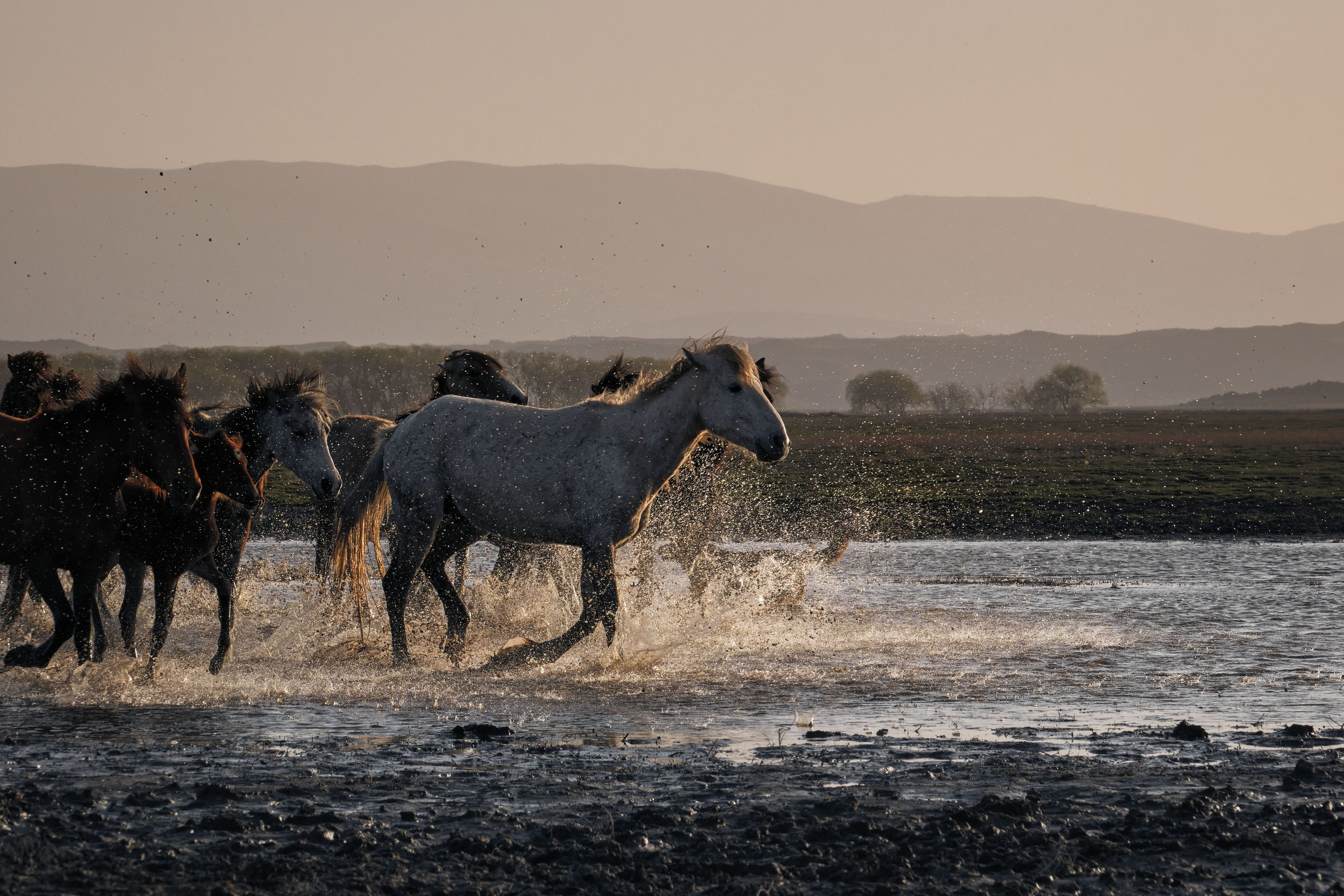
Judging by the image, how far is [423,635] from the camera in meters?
11.0

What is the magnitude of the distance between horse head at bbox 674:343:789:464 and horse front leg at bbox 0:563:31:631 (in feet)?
17.5

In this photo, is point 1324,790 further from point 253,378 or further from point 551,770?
point 253,378

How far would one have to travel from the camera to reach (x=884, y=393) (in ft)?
442

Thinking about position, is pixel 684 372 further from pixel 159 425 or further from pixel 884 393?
pixel 884 393

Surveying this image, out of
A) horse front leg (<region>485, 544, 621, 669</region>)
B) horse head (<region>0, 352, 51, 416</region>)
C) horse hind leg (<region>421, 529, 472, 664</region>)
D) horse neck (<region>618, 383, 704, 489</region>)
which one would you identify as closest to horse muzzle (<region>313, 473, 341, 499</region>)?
horse hind leg (<region>421, 529, 472, 664</region>)

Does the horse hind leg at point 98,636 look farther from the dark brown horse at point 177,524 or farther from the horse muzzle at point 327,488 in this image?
the horse muzzle at point 327,488

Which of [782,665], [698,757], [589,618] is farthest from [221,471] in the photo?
[698,757]

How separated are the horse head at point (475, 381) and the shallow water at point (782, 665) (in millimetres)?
1672

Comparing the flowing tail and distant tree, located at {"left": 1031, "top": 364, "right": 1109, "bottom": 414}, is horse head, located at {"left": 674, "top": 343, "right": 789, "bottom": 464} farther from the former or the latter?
distant tree, located at {"left": 1031, "top": 364, "right": 1109, "bottom": 414}

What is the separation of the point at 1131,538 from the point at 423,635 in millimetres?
13187

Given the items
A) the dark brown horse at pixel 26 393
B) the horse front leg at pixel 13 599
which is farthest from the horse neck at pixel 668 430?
the horse front leg at pixel 13 599

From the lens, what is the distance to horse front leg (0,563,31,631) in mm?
10711

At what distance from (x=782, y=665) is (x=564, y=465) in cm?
195

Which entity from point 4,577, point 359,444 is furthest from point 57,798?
point 4,577
